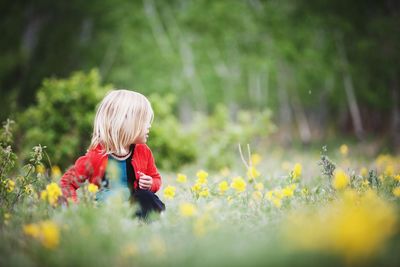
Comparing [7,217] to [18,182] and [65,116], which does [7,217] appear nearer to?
[18,182]

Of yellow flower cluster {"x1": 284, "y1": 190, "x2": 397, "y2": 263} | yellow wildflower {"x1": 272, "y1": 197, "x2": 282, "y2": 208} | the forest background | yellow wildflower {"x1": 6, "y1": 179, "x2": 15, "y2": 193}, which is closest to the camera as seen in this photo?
yellow flower cluster {"x1": 284, "y1": 190, "x2": 397, "y2": 263}

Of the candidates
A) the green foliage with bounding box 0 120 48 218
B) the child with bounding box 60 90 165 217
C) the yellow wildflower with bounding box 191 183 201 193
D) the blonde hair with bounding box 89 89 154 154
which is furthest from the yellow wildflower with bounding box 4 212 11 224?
the yellow wildflower with bounding box 191 183 201 193

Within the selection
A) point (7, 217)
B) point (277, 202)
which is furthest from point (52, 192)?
point (277, 202)

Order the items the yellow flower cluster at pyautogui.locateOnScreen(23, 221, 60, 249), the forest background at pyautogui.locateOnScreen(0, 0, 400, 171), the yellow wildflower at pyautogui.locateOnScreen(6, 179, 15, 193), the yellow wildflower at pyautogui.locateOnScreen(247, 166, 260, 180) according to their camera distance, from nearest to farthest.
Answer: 1. the yellow flower cluster at pyautogui.locateOnScreen(23, 221, 60, 249)
2. the yellow wildflower at pyautogui.locateOnScreen(6, 179, 15, 193)
3. the yellow wildflower at pyautogui.locateOnScreen(247, 166, 260, 180)
4. the forest background at pyautogui.locateOnScreen(0, 0, 400, 171)

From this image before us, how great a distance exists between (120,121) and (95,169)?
0.46 metres

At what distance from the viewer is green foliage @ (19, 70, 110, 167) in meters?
7.88

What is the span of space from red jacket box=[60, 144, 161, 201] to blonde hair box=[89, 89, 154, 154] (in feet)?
0.31

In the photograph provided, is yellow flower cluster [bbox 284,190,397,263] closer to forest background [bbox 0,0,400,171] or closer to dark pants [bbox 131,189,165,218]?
dark pants [bbox 131,189,165,218]

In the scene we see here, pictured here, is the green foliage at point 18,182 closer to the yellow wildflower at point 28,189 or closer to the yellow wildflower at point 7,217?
the yellow wildflower at point 28,189

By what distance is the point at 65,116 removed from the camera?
8.18 m

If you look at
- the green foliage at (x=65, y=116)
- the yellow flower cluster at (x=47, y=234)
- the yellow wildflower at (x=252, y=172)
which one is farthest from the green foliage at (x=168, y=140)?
the yellow flower cluster at (x=47, y=234)

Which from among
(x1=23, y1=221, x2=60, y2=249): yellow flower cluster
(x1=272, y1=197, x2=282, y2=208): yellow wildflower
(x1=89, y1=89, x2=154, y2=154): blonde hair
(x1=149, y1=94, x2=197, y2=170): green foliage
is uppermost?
(x1=149, y1=94, x2=197, y2=170): green foliage

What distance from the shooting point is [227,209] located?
312 cm

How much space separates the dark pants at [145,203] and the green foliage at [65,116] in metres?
4.81
